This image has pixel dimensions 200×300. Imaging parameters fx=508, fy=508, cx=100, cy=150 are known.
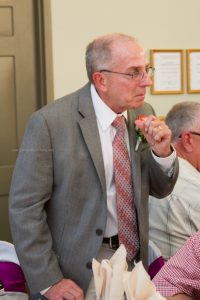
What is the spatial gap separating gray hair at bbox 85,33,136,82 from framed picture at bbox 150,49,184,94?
5.51 feet

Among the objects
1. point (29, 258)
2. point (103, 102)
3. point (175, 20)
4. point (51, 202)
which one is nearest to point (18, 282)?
point (29, 258)

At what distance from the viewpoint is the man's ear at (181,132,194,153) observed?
2420 millimetres

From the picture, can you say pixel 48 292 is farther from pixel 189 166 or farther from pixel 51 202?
pixel 189 166

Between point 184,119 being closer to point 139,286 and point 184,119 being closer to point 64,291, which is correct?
point 64,291

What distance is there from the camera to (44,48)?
10.8 ft

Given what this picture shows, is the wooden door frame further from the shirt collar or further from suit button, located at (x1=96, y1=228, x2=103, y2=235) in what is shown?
suit button, located at (x1=96, y1=228, x2=103, y2=235)

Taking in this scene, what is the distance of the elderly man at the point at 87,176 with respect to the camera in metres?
1.81

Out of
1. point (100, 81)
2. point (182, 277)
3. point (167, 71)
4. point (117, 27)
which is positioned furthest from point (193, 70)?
point (182, 277)

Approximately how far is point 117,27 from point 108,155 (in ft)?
5.74

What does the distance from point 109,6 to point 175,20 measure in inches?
20.1

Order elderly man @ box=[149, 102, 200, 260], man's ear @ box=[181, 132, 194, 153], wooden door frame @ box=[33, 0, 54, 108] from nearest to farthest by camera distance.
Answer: elderly man @ box=[149, 102, 200, 260], man's ear @ box=[181, 132, 194, 153], wooden door frame @ box=[33, 0, 54, 108]

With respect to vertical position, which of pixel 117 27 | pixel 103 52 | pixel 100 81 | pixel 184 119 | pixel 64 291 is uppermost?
pixel 117 27

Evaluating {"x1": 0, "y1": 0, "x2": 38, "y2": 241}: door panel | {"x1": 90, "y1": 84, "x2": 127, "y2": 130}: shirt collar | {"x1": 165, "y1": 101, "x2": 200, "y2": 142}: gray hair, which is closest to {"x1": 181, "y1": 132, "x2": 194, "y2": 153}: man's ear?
{"x1": 165, "y1": 101, "x2": 200, "y2": 142}: gray hair

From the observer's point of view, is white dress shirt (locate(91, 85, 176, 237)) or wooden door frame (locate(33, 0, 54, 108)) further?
wooden door frame (locate(33, 0, 54, 108))
